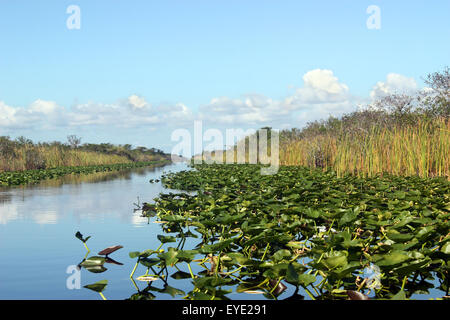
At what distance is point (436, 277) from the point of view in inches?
100

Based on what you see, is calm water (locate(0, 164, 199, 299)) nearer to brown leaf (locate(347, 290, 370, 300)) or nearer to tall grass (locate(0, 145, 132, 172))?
brown leaf (locate(347, 290, 370, 300))

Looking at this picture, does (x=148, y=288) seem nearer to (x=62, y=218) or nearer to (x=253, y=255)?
(x=253, y=255)

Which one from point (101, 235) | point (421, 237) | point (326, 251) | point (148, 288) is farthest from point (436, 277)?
point (101, 235)

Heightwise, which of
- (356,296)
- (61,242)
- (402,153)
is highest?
(402,153)

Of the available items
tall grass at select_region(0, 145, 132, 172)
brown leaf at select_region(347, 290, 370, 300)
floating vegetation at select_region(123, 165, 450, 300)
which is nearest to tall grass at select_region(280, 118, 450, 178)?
floating vegetation at select_region(123, 165, 450, 300)

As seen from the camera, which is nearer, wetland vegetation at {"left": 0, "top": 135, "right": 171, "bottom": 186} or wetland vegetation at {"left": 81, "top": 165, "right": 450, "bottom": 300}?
wetland vegetation at {"left": 81, "top": 165, "right": 450, "bottom": 300}

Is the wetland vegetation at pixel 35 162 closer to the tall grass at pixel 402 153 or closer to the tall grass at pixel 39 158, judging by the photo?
the tall grass at pixel 39 158

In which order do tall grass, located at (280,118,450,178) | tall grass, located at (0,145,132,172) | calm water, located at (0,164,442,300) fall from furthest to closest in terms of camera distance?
tall grass, located at (0,145,132,172) → tall grass, located at (280,118,450,178) → calm water, located at (0,164,442,300)

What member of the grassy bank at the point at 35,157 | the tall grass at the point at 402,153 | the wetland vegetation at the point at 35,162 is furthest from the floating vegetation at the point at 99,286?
the grassy bank at the point at 35,157

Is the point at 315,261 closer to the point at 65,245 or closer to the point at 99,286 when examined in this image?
the point at 99,286

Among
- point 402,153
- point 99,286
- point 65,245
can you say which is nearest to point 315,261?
point 99,286

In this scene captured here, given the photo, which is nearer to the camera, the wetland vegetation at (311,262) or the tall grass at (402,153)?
the wetland vegetation at (311,262)
